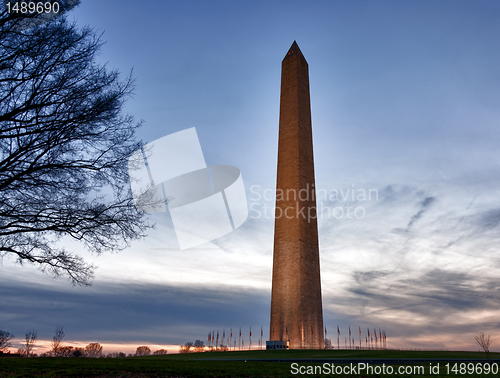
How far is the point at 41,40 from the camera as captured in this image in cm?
1069

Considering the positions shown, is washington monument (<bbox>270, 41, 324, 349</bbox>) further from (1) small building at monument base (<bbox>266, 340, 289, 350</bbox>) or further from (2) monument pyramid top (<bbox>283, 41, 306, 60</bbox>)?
(2) monument pyramid top (<bbox>283, 41, 306, 60</bbox>)

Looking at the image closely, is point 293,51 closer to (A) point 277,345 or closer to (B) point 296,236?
(B) point 296,236

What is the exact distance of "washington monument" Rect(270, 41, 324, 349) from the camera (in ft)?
109

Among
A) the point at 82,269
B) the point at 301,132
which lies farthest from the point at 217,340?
the point at 82,269

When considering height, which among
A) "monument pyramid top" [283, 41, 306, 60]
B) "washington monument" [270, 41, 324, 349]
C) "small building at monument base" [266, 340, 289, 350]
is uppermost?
"monument pyramid top" [283, 41, 306, 60]

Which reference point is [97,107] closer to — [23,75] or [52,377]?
[23,75]

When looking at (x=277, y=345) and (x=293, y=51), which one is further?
(x=293, y=51)

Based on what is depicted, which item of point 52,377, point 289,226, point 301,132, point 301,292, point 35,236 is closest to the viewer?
point 52,377

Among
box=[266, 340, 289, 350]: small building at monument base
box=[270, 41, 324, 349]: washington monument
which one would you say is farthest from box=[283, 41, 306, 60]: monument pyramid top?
box=[266, 340, 289, 350]: small building at monument base

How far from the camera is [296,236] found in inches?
1369

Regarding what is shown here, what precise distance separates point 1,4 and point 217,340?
119ft

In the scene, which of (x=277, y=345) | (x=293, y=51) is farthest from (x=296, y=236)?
(x=293, y=51)

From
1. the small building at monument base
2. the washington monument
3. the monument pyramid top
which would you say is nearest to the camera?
the small building at monument base

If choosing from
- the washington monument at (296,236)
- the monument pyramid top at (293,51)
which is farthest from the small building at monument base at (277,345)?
the monument pyramid top at (293,51)
